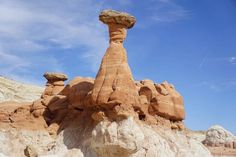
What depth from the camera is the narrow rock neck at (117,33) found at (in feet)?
76.4

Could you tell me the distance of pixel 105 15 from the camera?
23203mm

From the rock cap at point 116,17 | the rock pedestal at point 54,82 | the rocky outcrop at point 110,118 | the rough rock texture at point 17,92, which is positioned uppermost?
the rough rock texture at point 17,92

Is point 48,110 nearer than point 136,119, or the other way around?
point 136,119

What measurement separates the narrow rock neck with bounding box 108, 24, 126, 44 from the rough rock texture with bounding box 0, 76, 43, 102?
43.9m

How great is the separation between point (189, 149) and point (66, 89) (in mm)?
8493

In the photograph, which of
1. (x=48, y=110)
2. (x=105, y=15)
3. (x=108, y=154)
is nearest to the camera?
(x=108, y=154)

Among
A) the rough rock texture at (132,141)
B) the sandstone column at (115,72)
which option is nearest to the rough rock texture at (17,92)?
the sandstone column at (115,72)

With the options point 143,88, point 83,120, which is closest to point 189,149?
point 143,88

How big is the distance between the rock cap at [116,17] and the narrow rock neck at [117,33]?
0.75 ft

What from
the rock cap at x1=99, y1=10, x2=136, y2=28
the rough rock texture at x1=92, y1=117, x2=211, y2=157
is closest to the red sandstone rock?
the rough rock texture at x1=92, y1=117, x2=211, y2=157

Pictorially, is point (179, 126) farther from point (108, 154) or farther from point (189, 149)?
point (108, 154)

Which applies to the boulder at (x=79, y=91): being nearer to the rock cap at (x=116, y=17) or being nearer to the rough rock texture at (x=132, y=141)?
the rough rock texture at (x=132, y=141)

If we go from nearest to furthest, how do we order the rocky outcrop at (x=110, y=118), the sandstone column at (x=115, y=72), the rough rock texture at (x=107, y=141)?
1. the rough rock texture at (x=107, y=141)
2. the rocky outcrop at (x=110, y=118)
3. the sandstone column at (x=115, y=72)

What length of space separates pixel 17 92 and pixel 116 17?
53.0m
